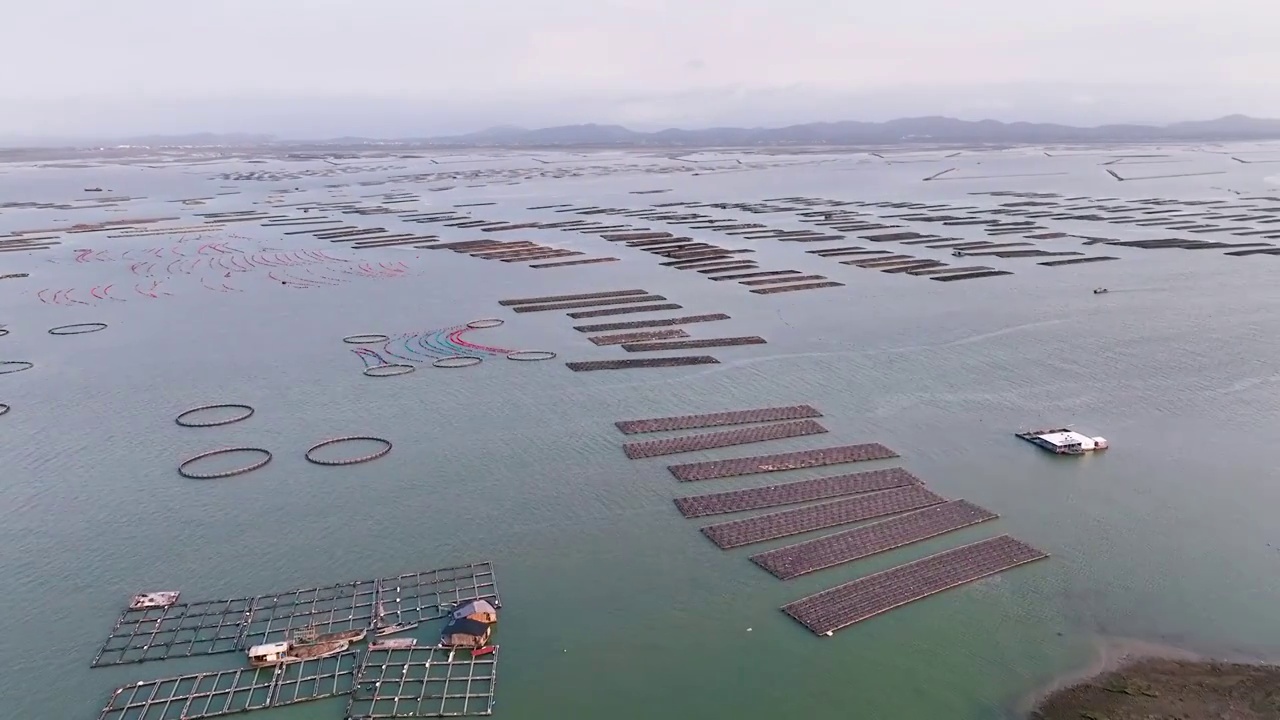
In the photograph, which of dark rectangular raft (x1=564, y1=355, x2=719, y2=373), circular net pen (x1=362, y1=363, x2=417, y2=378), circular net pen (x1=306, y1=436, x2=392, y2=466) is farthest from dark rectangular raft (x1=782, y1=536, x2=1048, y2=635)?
circular net pen (x1=362, y1=363, x2=417, y2=378)

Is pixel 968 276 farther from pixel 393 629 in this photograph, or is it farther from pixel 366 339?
pixel 393 629

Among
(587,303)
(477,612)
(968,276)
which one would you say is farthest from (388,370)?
(968,276)

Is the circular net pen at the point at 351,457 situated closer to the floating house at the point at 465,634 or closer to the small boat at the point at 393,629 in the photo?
the small boat at the point at 393,629

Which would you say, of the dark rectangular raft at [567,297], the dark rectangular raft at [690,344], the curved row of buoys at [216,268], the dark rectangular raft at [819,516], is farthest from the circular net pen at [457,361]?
the curved row of buoys at [216,268]

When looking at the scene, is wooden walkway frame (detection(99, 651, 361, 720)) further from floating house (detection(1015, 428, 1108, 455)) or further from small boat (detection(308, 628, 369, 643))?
floating house (detection(1015, 428, 1108, 455))

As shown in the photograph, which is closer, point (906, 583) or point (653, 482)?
point (906, 583)

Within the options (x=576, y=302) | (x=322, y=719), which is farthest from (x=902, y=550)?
(x=576, y=302)

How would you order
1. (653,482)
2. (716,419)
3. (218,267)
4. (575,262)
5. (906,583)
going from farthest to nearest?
(218,267) < (575,262) < (716,419) < (653,482) < (906,583)
